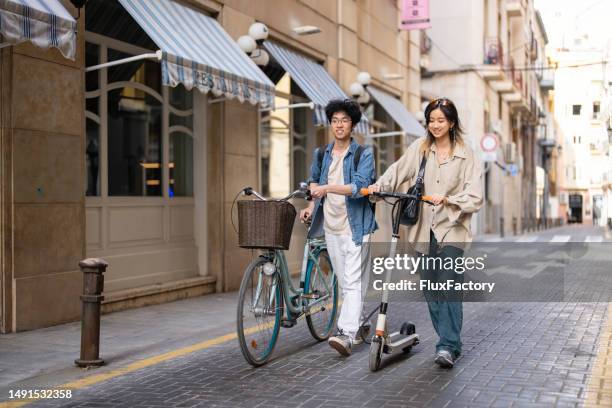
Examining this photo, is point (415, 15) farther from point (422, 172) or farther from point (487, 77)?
point (487, 77)

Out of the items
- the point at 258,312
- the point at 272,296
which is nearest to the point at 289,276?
the point at 272,296

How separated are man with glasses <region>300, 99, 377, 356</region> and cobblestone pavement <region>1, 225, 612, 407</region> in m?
0.32

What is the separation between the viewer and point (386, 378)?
207 inches

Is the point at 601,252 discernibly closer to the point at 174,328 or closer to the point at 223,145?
the point at 223,145

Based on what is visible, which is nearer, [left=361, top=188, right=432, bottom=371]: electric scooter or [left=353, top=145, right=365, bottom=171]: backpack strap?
[left=361, top=188, right=432, bottom=371]: electric scooter

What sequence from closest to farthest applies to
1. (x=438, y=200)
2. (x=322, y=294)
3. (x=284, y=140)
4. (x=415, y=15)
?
(x=438, y=200), (x=322, y=294), (x=284, y=140), (x=415, y=15)

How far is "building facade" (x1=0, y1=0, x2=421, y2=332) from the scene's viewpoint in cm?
722

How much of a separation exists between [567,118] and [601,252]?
209 feet

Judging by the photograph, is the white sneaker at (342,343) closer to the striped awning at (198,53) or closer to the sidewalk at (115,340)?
the sidewalk at (115,340)

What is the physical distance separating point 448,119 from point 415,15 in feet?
45.8

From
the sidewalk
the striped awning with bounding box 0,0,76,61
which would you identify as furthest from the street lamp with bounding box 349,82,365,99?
the striped awning with bounding box 0,0,76,61

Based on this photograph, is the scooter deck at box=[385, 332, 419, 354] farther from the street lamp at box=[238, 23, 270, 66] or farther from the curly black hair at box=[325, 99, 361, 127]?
the street lamp at box=[238, 23, 270, 66]

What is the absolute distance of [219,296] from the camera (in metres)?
10.2

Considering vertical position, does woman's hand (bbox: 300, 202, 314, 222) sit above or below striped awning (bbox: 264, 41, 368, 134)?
below
